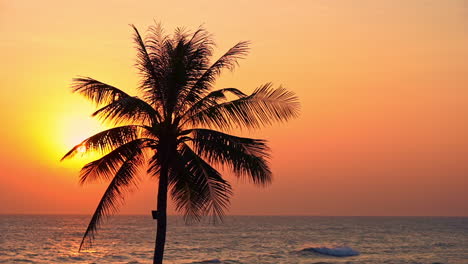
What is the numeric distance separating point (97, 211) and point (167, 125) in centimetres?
326

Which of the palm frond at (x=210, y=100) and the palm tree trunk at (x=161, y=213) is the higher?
the palm frond at (x=210, y=100)

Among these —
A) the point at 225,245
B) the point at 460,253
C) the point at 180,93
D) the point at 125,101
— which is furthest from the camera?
the point at 225,245

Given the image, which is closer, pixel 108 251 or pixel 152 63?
pixel 152 63

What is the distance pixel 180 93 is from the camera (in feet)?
62.6

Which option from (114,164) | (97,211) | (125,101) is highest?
(125,101)

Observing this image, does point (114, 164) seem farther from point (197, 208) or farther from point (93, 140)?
point (197, 208)

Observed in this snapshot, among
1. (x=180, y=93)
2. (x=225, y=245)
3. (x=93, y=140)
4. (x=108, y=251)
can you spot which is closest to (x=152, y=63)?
(x=180, y=93)

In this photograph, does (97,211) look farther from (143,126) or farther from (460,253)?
(460,253)

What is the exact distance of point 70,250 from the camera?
3428 inches

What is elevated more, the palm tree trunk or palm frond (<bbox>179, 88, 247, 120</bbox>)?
palm frond (<bbox>179, 88, 247, 120</bbox>)

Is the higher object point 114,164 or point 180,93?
point 180,93

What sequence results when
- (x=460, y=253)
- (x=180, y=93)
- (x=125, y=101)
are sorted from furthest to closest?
(x=460, y=253), (x=180, y=93), (x=125, y=101)

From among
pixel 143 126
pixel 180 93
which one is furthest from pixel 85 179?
pixel 180 93

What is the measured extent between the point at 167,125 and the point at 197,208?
2.75 metres
